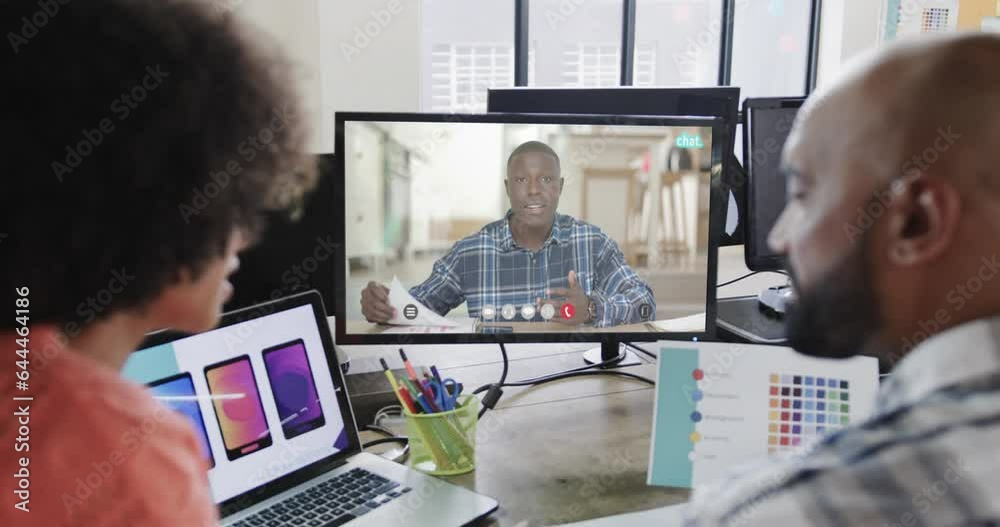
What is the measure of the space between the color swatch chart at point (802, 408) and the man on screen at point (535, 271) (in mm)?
266

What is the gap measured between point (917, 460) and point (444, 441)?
626 mm

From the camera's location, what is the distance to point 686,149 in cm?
114

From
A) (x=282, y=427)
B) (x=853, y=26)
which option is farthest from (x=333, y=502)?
(x=853, y=26)

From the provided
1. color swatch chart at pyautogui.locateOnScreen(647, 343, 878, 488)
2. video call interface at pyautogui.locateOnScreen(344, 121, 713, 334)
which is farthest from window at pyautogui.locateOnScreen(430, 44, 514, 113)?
color swatch chart at pyautogui.locateOnScreen(647, 343, 878, 488)

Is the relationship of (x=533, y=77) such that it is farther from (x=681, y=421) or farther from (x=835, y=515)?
(x=835, y=515)

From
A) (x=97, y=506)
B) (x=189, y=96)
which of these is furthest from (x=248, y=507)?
(x=189, y=96)

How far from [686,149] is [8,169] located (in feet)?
2.98

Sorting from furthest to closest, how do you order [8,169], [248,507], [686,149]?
[686,149], [248,507], [8,169]

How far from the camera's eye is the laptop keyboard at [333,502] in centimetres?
83

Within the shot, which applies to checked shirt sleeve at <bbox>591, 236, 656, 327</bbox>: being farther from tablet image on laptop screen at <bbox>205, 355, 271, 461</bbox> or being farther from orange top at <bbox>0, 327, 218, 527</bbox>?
orange top at <bbox>0, 327, 218, 527</bbox>

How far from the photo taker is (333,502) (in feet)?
2.86

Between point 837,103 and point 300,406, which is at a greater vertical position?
point 837,103

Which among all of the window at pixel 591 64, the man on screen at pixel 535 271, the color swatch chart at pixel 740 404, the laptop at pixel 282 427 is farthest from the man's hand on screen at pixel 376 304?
A: the window at pixel 591 64

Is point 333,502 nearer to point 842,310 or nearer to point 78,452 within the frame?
point 78,452
